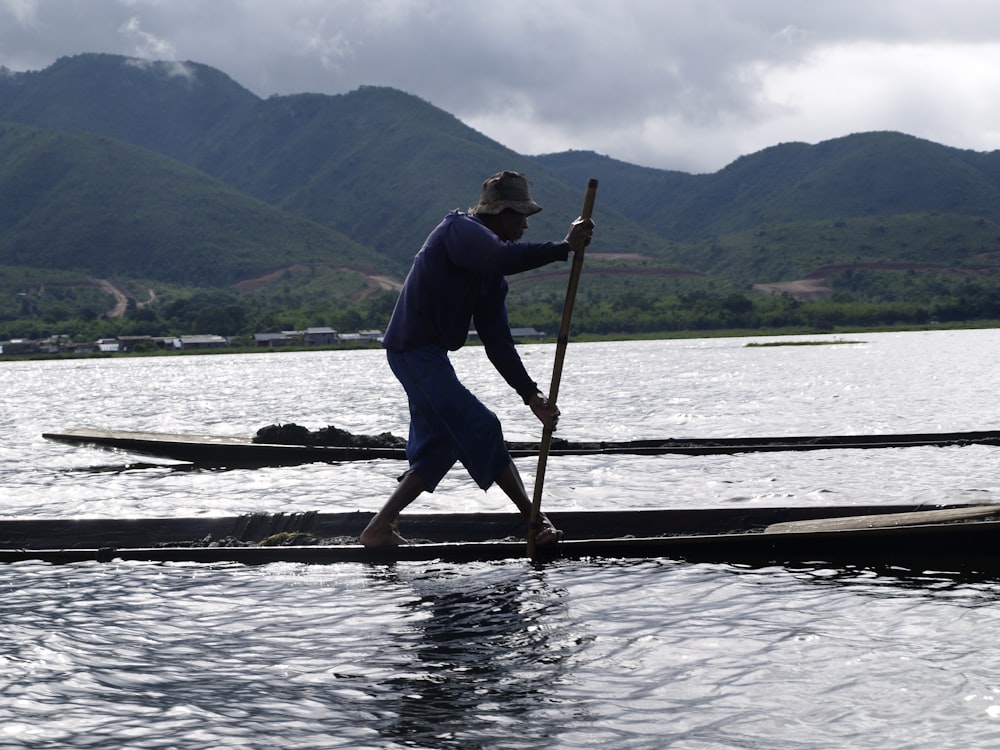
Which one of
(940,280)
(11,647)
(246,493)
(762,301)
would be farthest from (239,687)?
(940,280)

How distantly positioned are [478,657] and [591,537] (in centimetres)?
306

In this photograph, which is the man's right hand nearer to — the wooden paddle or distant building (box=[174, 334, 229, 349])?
the wooden paddle

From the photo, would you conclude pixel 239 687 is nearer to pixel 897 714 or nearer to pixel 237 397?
pixel 897 714

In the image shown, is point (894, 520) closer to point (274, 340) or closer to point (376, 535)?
point (376, 535)

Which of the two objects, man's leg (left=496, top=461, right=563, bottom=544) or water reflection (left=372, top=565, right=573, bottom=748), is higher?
man's leg (left=496, top=461, right=563, bottom=544)

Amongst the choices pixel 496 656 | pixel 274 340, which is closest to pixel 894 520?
pixel 496 656

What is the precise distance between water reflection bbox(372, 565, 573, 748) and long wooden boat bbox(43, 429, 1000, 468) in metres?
7.41

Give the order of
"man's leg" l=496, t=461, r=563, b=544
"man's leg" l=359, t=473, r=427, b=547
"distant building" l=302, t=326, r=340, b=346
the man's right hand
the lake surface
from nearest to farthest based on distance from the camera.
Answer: the lake surface → the man's right hand → "man's leg" l=496, t=461, r=563, b=544 → "man's leg" l=359, t=473, r=427, b=547 → "distant building" l=302, t=326, r=340, b=346

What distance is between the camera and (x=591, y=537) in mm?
9898

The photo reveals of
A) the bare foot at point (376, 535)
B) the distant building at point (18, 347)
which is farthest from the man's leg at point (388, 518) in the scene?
the distant building at point (18, 347)

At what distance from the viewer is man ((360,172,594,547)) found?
28.0 ft

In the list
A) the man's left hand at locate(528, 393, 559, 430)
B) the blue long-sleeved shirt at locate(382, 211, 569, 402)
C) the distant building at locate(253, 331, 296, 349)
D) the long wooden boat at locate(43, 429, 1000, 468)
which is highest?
the distant building at locate(253, 331, 296, 349)

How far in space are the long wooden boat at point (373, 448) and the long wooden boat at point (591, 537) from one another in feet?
20.0

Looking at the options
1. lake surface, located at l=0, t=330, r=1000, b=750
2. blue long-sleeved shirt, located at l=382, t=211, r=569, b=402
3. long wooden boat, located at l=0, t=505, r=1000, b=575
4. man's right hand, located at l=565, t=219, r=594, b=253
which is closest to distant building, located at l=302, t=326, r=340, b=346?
lake surface, located at l=0, t=330, r=1000, b=750
